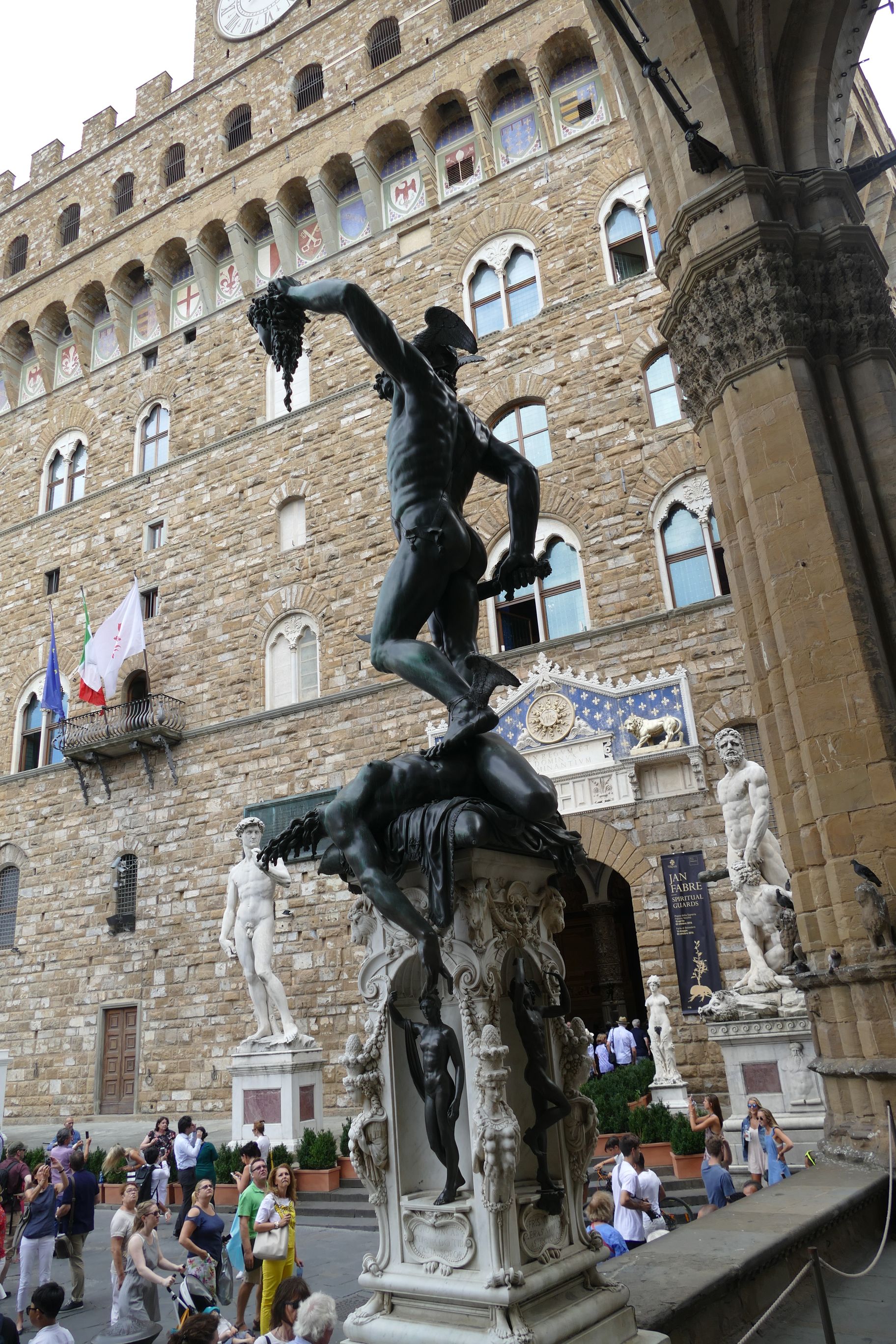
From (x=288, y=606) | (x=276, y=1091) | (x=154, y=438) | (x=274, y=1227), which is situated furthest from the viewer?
(x=154, y=438)

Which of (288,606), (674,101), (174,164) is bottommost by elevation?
(674,101)

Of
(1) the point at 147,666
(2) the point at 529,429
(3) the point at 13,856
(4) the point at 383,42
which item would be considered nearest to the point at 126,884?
(3) the point at 13,856

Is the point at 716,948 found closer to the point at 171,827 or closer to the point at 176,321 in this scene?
the point at 171,827

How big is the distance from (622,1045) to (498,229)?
13.0 meters

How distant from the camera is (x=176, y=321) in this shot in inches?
805

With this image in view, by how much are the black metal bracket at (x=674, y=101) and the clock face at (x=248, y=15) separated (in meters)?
17.7

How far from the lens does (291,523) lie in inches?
679

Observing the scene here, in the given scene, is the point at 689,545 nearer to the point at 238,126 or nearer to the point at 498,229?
the point at 498,229

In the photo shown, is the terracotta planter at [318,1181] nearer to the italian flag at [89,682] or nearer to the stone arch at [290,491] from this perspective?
the italian flag at [89,682]

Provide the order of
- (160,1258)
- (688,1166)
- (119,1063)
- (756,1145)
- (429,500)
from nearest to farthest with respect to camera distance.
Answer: (429,500) < (160,1258) < (756,1145) < (688,1166) < (119,1063)

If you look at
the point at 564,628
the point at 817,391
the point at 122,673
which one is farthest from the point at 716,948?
the point at 122,673

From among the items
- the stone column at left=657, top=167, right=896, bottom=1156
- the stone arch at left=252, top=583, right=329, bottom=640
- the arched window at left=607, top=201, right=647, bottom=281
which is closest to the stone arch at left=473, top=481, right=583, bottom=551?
the stone arch at left=252, top=583, right=329, bottom=640

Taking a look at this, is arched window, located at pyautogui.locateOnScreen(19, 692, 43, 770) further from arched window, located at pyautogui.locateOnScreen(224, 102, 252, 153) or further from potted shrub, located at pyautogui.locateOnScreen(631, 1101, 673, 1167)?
potted shrub, located at pyautogui.locateOnScreen(631, 1101, 673, 1167)

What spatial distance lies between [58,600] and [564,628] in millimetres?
11421
